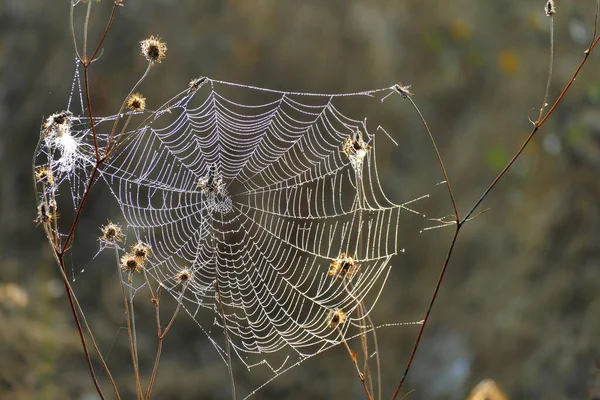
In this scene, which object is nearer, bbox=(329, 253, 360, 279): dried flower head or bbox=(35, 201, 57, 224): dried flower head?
bbox=(35, 201, 57, 224): dried flower head

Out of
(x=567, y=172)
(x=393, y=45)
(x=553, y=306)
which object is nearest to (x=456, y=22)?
(x=393, y=45)

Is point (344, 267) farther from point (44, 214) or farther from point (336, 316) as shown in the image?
point (44, 214)

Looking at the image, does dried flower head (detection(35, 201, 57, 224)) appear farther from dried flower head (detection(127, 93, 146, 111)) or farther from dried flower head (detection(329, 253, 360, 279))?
dried flower head (detection(329, 253, 360, 279))

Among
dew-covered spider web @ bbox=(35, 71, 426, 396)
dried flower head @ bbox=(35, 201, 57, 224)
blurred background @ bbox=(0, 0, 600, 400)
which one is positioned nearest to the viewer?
dried flower head @ bbox=(35, 201, 57, 224)

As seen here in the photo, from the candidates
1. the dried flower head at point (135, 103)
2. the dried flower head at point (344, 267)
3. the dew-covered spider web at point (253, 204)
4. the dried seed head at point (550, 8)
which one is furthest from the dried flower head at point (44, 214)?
the dew-covered spider web at point (253, 204)

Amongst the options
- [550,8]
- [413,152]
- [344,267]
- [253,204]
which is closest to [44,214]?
[344,267]

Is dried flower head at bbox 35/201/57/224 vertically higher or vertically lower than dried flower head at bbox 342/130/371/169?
higher

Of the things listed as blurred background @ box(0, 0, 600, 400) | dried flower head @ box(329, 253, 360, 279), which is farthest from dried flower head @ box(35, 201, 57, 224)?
blurred background @ box(0, 0, 600, 400)

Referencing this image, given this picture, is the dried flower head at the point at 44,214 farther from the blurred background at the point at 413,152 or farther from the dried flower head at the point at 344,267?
the blurred background at the point at 413,152
